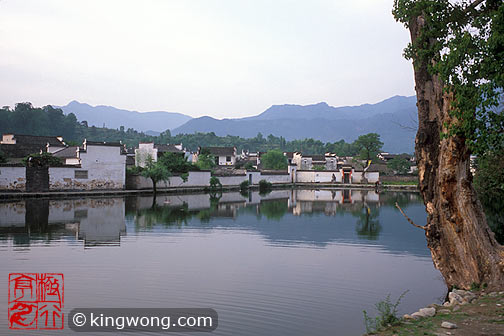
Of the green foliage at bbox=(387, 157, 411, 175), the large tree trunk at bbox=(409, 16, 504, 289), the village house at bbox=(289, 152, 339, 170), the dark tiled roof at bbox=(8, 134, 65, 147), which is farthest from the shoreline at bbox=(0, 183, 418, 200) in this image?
the large tree trunk at bbox=(409, 16, 504, 289)

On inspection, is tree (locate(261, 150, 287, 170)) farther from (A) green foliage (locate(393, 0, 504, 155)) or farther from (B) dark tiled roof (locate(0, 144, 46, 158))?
(A) green foliage (locate(393, 0, 504, 155))

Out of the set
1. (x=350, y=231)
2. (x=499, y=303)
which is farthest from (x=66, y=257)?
(x=350, y=231)

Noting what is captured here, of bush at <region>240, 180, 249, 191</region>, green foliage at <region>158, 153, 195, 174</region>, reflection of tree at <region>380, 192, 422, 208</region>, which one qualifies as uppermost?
green foliage at <region>158, 153, 195, 174</region>

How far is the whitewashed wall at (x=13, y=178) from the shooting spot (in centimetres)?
2473

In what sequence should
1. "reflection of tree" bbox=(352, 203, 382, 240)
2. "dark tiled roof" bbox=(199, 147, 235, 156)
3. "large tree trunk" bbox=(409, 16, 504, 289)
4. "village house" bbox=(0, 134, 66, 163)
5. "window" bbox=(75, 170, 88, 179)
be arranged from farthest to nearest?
1. "dark tiled roof" bbox=(199, 147, 235, 156)
2. "village house" bbox=(0, 134, 66, 163)
3. "window" bbox=(75, 170, 88, 179)
4. "reflection of tree" bbox=(352, 203, 382, 240)
5. "large tree trunk" bbox=(409, 16, 504, 289)

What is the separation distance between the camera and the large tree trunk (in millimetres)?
6797

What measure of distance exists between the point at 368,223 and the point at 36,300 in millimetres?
13637

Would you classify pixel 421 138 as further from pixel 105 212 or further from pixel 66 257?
pixel 105 212

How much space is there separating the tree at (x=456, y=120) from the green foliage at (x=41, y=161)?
24.7 m

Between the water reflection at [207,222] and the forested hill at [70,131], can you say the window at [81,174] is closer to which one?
the water reflection at [207,222]

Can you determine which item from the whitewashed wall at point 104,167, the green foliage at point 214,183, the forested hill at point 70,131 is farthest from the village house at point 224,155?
the whitewashed wall at point 104,167

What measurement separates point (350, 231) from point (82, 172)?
65.9 feet

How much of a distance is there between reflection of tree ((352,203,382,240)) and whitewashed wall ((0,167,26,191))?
1946cm

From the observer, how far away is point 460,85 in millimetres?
6492
